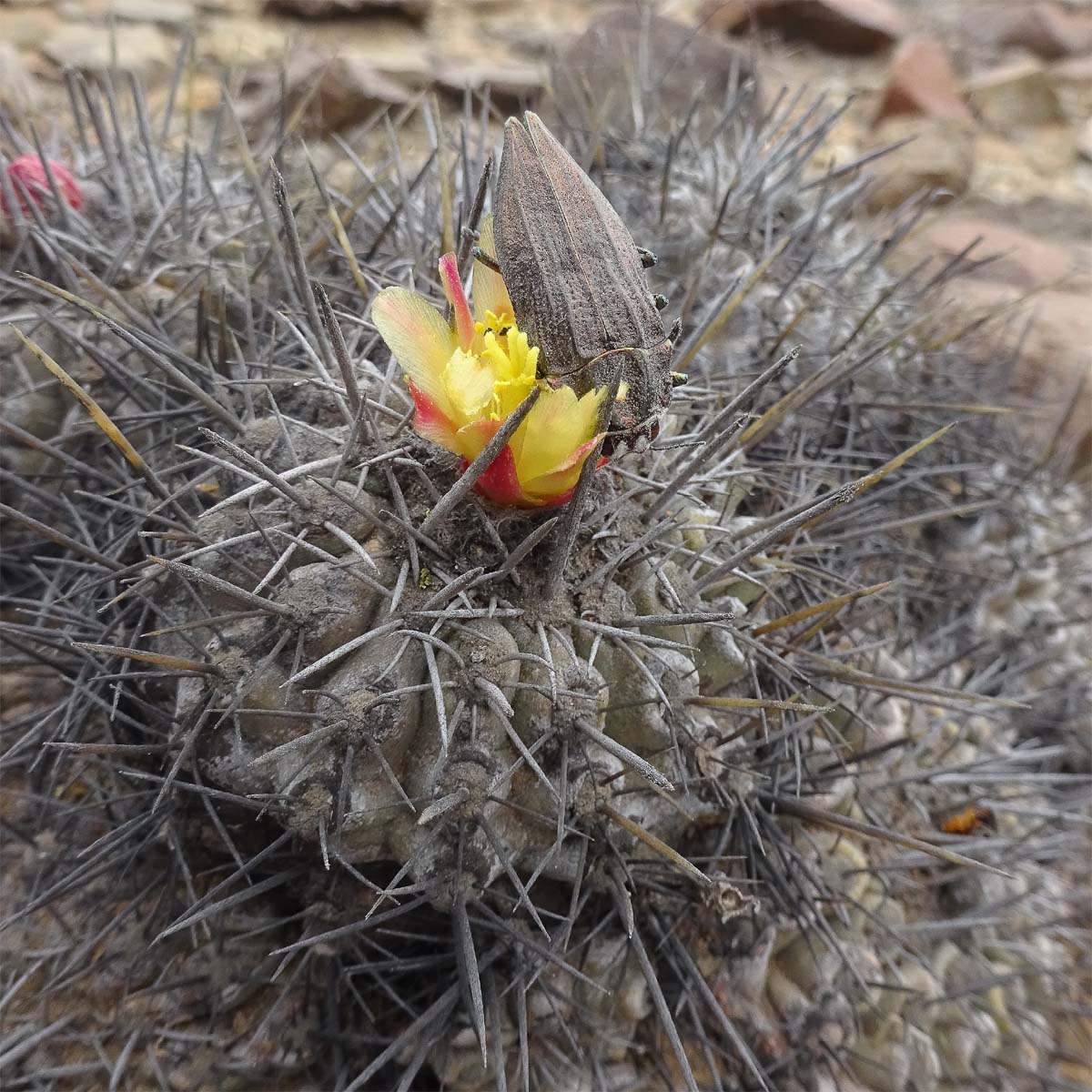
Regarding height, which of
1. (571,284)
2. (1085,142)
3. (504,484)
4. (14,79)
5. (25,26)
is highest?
(571,284)

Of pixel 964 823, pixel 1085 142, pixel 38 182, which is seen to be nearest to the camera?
pixel 38 182

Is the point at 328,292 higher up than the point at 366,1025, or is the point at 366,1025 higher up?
the point at 328,292

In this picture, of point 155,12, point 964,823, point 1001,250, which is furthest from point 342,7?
point 964,823

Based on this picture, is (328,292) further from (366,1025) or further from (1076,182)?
(1076,182)

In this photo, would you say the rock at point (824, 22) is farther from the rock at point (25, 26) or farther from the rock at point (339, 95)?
the rock at point (25, 26)

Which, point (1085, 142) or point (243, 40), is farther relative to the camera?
point (1085, 142)

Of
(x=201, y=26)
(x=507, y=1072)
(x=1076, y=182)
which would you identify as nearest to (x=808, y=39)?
(x=1076, y=182)

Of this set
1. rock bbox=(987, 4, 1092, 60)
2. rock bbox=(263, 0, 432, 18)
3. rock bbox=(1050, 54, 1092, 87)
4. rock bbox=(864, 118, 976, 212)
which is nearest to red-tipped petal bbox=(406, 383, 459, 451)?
rock bbox=(864, 118, 976, 212)

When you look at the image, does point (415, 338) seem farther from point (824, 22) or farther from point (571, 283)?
point (824, 22)
